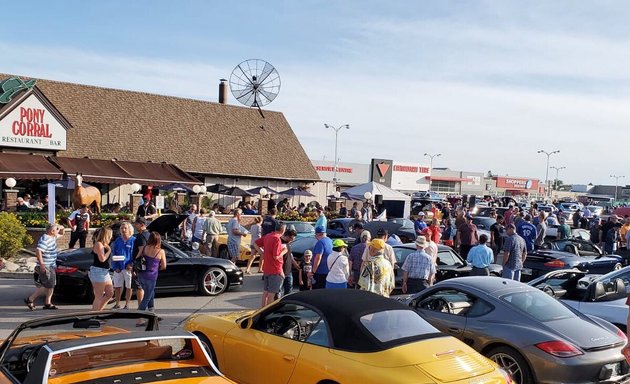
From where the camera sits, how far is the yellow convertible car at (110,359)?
14.4ft

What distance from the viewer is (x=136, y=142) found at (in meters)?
34.3

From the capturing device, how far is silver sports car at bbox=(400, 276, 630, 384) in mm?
7059

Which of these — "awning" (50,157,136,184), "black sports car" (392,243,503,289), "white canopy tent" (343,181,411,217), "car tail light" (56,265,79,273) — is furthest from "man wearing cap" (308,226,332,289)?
"awning" (50,157,136,184)

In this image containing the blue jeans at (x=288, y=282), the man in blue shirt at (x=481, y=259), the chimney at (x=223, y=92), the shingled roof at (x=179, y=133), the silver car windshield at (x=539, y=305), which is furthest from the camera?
the chimney at (x=223, y=92)

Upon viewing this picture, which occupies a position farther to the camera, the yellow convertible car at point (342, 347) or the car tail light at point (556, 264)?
the car tail light at point (556, 264)

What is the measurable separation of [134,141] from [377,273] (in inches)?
1067

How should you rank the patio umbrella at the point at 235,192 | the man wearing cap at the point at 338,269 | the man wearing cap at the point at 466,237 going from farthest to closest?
the patio umbrella at the point at 235,192 < the man wearing cap at the point at 466,237 < the man wearing cap at the point at 338,269

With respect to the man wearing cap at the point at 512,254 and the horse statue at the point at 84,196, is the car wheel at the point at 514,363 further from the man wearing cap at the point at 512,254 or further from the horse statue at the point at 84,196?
the horse statue at the point at 84,196

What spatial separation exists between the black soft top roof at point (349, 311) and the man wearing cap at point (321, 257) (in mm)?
4584

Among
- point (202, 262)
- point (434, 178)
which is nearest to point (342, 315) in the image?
point (202, 262)

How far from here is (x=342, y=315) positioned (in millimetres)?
6004

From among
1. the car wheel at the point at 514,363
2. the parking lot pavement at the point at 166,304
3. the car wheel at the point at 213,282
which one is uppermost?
the car wheel at the point at 514,363

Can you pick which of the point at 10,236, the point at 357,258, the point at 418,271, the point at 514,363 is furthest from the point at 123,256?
the point at 10,236

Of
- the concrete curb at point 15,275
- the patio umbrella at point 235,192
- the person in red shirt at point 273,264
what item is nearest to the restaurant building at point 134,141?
the patio umbrella at point 235,192
